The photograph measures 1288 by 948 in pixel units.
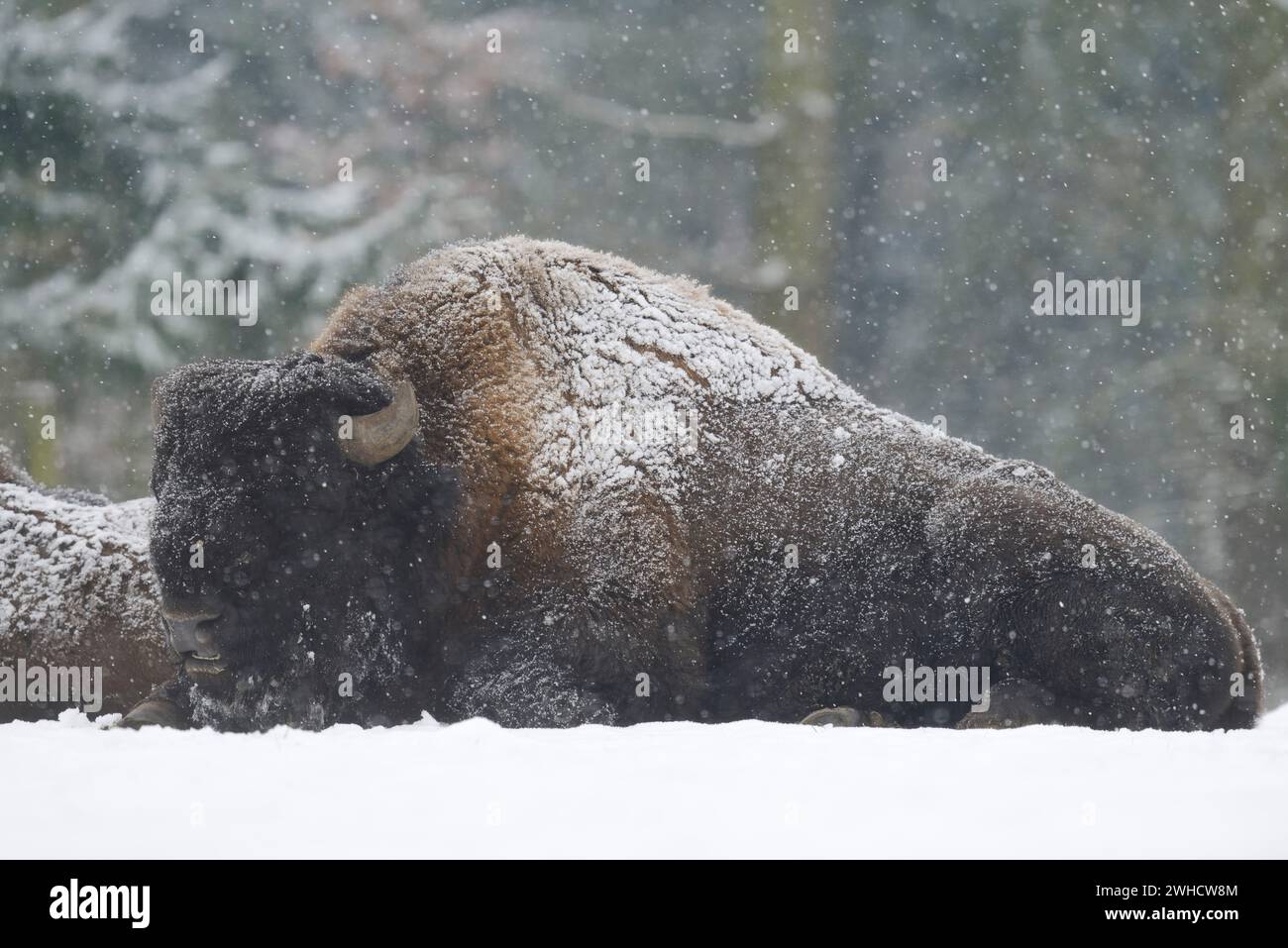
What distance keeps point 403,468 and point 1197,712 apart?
2.49m

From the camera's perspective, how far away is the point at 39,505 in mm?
5480

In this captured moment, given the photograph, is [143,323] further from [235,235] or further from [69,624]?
[69,624]

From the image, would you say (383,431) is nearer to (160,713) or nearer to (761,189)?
(160,713)

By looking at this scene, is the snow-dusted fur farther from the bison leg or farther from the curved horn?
the curved horn

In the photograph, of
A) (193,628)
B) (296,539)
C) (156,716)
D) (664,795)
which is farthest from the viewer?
(156,716)

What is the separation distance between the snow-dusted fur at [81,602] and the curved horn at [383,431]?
141 cm

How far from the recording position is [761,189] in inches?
422

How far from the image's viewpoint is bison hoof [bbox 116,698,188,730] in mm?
4336

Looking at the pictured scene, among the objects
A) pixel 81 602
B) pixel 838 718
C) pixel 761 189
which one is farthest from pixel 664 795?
pixel 761 189

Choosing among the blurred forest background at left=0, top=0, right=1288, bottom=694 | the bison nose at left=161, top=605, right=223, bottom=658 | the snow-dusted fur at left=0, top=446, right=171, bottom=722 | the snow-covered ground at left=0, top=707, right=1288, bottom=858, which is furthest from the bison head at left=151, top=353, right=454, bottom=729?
the blurred forest background at left=0, top=0, right=1288, bottom=694

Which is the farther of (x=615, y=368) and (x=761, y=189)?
(x=761, y=189)

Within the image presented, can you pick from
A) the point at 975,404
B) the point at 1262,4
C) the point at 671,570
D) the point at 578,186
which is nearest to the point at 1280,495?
the point at 975,404

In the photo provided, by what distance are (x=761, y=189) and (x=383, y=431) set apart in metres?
7.17

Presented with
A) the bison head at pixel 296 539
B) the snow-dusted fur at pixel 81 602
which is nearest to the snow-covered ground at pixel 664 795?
the bison head at pixel 296 539
